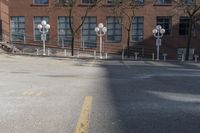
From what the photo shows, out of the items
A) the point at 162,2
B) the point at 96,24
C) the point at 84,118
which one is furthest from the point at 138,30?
the point at 84,118

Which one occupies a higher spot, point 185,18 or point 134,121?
point 185,18

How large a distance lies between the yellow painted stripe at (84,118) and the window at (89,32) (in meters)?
47.7

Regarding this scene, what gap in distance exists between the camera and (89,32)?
57.3m

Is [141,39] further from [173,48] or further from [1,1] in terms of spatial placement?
[1,1]

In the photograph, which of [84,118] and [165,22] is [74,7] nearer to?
[165,22]

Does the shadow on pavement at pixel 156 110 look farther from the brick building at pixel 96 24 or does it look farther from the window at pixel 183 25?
the window at pixel 183 25

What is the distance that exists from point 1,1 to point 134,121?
2000 inches

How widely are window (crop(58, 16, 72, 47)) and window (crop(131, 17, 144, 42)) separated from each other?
868 centimetres

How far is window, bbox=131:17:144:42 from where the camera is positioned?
5703cm

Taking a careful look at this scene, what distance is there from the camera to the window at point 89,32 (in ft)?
187

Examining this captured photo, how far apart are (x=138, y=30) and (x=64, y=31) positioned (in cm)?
1013

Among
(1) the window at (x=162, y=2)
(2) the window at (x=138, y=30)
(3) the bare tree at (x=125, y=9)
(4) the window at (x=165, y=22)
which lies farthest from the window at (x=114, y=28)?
(1) the window at (x=162, y=2)

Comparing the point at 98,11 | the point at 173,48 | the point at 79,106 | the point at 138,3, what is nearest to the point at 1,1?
the point at 98,11

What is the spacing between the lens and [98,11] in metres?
57.2
